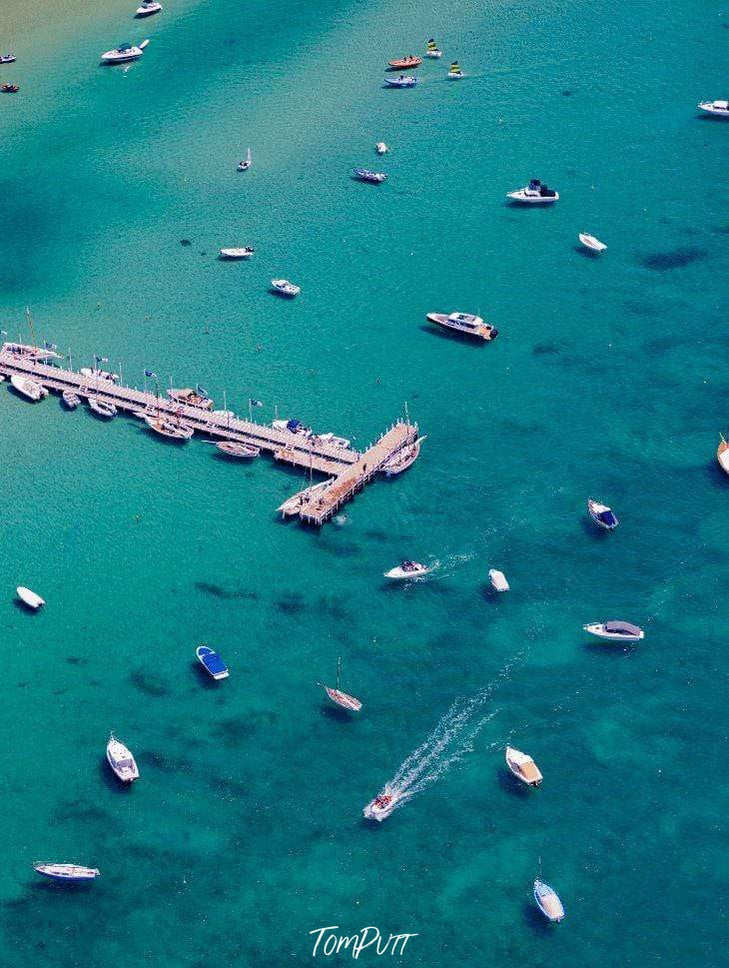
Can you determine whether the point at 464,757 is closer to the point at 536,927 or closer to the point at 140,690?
the point at 536,927

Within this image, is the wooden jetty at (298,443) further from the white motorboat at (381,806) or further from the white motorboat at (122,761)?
the white motorboat at (381,806)

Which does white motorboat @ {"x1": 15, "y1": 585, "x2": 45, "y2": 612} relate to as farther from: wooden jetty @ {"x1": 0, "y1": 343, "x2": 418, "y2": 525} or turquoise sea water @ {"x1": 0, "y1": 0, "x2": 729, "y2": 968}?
wooden jetty @ {"x1": 0, "y1": 343, "x2": 418, "y2": 525}

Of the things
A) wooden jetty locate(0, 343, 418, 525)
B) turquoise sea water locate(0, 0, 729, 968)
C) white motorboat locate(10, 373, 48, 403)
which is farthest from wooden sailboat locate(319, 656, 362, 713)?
white motorboat locate(10, 373, 48, 403)

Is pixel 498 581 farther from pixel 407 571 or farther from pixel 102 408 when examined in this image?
pixel 102 408

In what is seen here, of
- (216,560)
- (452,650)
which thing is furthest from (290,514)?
(452,650)

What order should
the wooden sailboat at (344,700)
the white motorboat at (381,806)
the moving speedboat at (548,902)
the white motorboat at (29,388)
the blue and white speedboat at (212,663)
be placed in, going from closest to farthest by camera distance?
the moving speedboat at (548,902) < the white motorboat at (381,806) < the wooden sailboat at (344,700) < the blue and white speedboat at (212,663) < the white motorboat at (29,388)

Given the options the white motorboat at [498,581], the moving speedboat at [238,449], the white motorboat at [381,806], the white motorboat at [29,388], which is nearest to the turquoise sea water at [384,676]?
the white motorboat at [381,806]
